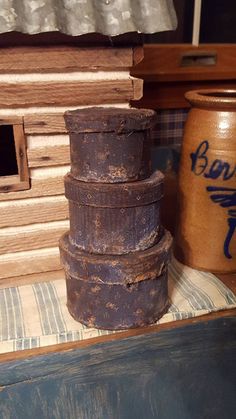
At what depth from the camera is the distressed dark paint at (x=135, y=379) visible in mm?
1158

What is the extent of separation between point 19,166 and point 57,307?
0.47 metres

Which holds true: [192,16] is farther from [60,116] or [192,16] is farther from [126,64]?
[60,116]

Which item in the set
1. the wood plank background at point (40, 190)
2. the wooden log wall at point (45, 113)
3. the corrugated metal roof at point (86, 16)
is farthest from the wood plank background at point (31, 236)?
the corrugated metal roof at point (86, 16)

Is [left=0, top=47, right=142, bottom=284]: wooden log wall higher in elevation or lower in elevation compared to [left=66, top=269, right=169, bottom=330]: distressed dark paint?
higher

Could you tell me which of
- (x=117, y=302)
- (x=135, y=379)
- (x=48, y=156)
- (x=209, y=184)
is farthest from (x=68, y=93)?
(x=135, y=379)

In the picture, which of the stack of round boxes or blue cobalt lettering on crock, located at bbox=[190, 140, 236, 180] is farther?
blue cobalt lettering on crock, located at bbox=[190, 140, 236, 180]

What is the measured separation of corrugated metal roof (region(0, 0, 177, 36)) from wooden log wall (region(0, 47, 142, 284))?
15cm

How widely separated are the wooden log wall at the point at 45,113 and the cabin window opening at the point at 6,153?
14.5 inches

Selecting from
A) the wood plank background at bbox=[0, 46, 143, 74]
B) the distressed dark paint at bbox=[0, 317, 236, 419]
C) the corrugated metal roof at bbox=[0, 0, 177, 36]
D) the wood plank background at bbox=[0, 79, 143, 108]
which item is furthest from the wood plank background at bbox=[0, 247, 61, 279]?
the corrugated metal roof at bbox=[0, 0, 177, 36]

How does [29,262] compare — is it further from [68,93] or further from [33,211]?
[68,93]

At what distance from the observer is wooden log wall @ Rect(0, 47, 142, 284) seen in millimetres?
1268

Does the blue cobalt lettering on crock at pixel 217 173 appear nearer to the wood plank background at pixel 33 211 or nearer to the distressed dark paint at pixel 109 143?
the distressed dark paint at pixel 109 143

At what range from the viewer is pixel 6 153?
1735 millimetres

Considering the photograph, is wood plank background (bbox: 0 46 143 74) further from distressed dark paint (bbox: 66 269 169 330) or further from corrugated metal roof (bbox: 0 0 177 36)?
distressed dark paint (bbox: 66 269 169 330)
